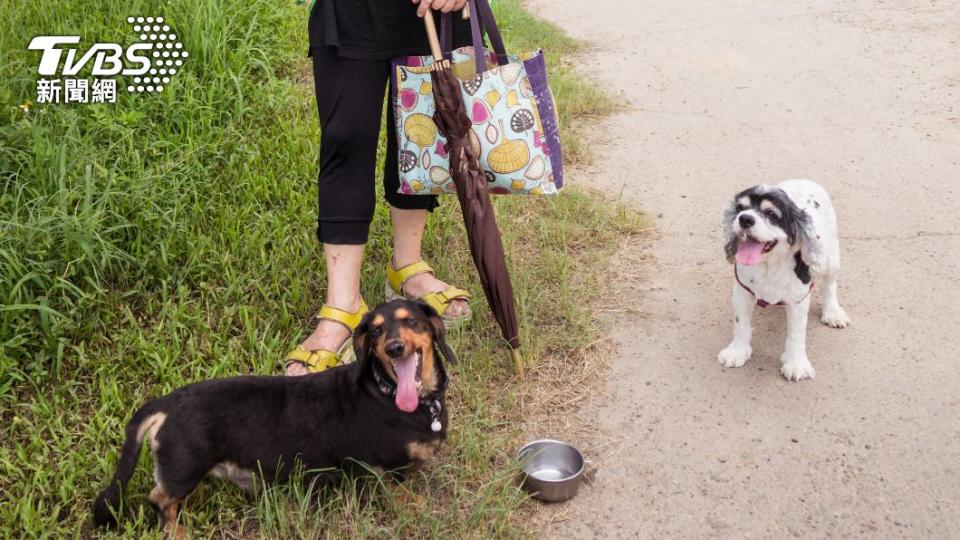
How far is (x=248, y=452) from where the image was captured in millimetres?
2729

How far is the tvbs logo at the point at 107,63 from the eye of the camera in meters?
4.50

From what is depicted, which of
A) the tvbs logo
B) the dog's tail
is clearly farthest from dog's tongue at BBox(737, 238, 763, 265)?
the tvbs logo

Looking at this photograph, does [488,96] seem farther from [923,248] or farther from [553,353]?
[923,248]

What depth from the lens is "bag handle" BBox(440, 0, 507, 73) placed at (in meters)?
3.18

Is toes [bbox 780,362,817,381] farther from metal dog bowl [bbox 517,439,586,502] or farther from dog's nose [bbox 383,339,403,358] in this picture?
dog's nose [bbox 383,339,403,358]

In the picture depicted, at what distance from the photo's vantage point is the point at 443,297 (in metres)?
3.82

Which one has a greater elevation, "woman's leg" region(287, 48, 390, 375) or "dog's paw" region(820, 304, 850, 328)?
"woman's leg" region(287, 48, 390, 375)

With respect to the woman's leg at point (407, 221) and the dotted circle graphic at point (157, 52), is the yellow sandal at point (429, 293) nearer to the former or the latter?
the woman's leg at point (407, 221)

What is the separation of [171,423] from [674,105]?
16.4ft

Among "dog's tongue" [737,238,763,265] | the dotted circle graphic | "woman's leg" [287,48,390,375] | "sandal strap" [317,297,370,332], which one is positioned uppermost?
the dotted circle graphic

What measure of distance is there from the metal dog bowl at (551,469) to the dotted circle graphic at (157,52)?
115 inches

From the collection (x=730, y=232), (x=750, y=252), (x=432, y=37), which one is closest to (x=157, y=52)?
(x=432, y=37)

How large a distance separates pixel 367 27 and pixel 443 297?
1219mm

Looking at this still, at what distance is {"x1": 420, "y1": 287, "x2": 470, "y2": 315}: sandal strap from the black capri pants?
0.51 meters
